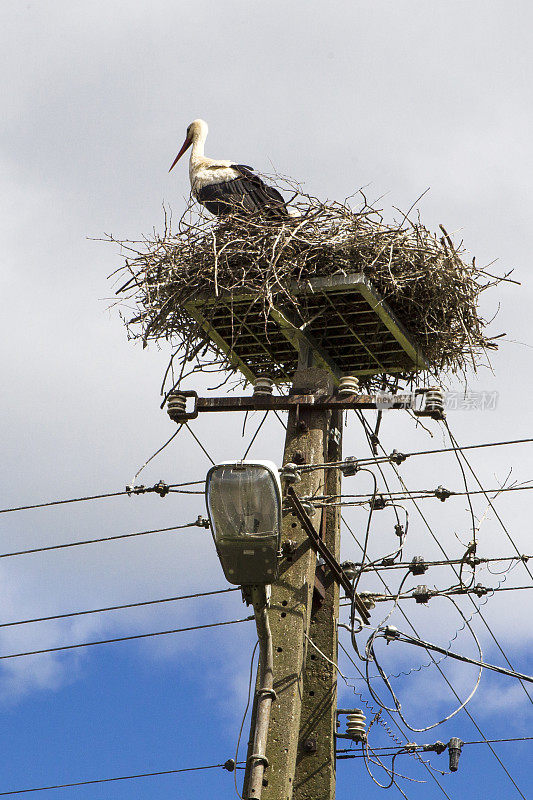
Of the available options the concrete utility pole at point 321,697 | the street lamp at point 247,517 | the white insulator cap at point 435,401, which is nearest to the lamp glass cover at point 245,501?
the street lamp at point 247,517

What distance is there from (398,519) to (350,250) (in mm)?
1774

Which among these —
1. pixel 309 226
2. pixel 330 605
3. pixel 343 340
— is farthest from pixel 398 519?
pixel 309 226

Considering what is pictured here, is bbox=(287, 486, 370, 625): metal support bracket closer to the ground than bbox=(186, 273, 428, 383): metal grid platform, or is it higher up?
closer to the ground

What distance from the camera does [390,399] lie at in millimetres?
7098

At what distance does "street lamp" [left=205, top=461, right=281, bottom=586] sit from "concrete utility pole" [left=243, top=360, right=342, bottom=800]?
56cm

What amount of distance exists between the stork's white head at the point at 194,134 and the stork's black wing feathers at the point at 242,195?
60.7 inches

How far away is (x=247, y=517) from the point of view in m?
5.80

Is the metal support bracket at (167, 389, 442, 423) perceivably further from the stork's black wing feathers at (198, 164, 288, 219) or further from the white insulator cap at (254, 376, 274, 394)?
the stork's black wing feathers at (198, 164, 288, 219)

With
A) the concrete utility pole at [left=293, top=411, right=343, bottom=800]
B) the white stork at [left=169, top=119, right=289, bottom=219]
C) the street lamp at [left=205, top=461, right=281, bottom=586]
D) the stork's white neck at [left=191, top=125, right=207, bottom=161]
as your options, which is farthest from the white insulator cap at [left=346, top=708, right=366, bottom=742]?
the stork's white neck at [left=191, top=125, right=207, bottom=161]

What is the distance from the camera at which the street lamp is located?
18.9 ft

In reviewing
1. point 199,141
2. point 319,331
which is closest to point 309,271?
point 319,331

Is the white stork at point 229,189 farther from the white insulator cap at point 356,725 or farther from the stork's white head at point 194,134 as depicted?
the white insulator cap at point 356,725

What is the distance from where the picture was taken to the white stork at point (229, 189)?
939 centimetres

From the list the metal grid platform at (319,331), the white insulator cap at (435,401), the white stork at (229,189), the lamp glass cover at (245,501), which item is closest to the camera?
the lamp glass cover at (245,501)
